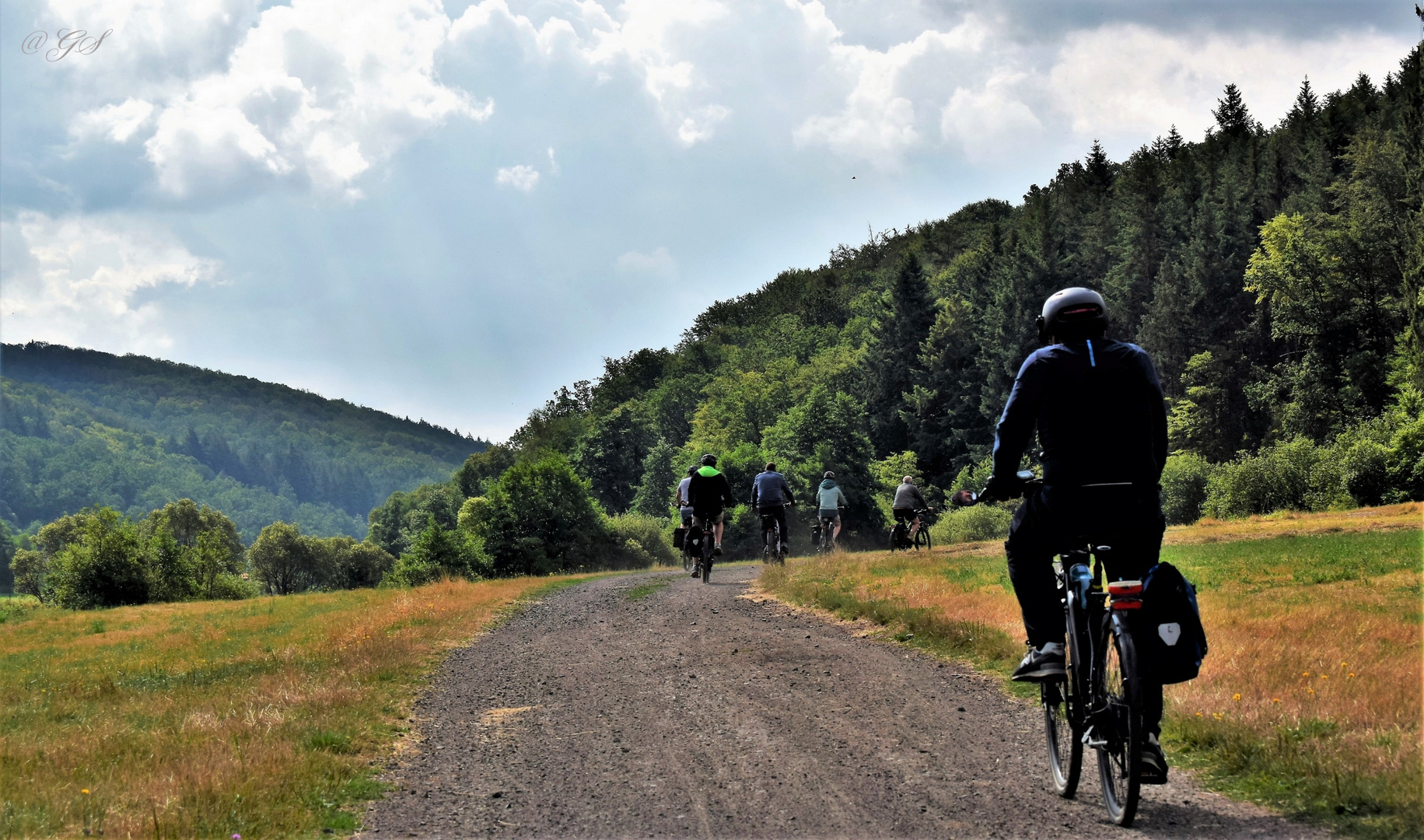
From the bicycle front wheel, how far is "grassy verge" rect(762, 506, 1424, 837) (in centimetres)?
84

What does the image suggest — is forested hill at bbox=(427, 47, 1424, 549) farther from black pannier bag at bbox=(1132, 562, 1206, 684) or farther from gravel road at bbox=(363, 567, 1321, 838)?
black pannier bag at bbox=(1132, 562, 1206, 684)

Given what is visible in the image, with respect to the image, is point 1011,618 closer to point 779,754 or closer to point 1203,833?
point 779,754

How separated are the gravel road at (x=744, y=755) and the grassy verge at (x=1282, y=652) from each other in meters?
0.43

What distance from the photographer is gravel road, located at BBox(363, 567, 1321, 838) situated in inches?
190

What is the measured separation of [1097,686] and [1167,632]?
48 cm

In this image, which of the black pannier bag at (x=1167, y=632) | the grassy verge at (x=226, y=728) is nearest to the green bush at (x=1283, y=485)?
the grassy verge at (x=226, y=728)

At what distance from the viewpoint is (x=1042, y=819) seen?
15.5 ft

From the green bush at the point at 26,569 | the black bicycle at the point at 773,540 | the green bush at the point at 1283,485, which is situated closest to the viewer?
the black bicycle at the point at 773,540

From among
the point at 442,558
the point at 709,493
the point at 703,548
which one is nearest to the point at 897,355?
the point at 442,558

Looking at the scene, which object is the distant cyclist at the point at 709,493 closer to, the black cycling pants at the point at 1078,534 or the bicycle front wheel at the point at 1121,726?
the black cycling pants at the point at 1078,534

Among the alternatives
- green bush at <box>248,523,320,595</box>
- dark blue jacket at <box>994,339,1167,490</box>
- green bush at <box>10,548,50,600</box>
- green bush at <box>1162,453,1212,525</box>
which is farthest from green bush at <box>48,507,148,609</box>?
green bush at <box>248,523,320,595</box>

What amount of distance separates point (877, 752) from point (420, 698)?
4.40m

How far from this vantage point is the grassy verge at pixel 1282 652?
488 cm

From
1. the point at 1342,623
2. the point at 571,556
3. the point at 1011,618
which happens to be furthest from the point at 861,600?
the point at 571,556
